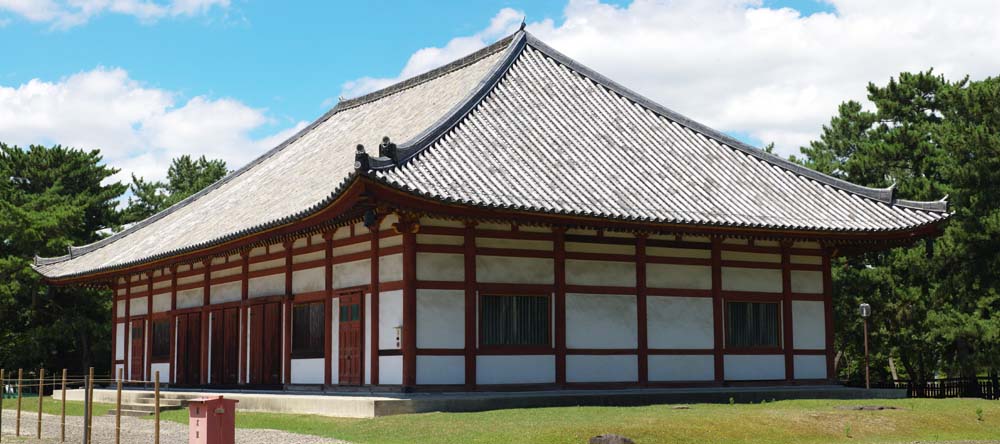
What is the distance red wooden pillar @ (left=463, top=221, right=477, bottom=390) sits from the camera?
20562 mm

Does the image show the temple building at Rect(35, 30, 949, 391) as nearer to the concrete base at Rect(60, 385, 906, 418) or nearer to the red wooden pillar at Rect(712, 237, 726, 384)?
the red wooden pillar at Rect(712, 237, 726, 384)

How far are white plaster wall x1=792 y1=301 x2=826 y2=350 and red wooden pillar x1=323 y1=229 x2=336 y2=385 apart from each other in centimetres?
1016

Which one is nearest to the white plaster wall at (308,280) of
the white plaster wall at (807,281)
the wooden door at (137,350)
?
the wooden door at (137,350)

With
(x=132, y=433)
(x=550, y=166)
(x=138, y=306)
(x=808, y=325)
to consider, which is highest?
(x=550, y=166)

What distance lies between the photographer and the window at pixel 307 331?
23312 mm

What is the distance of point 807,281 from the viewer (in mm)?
25047

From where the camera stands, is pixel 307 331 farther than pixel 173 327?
No

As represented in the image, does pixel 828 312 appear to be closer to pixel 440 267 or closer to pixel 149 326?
pixel 440 267

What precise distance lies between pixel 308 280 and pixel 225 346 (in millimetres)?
4793

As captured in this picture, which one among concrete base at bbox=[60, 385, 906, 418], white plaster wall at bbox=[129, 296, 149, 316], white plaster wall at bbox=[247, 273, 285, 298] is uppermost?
white plaster wall at bbox=[247, 273, 285, 298]

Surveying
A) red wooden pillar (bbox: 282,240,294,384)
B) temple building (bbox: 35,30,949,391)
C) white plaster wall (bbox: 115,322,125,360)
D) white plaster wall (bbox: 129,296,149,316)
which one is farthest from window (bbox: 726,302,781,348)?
white plaster wall (bbox: 115,322,125,360)

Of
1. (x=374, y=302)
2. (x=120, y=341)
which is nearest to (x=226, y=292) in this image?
(x=374, y=302)

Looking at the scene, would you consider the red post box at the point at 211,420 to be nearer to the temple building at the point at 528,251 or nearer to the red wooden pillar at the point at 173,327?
the temple building at the point at 528,251

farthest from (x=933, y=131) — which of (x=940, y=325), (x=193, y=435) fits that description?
(x=193, y=435)
